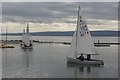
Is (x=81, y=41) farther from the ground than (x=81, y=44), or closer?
farther from the ground

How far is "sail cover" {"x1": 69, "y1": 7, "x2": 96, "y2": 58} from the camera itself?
4668 cm

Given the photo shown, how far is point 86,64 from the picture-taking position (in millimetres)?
45438

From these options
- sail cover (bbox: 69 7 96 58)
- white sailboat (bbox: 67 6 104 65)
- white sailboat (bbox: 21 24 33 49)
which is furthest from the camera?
white sailboat (bbox: 21 24 33 49)

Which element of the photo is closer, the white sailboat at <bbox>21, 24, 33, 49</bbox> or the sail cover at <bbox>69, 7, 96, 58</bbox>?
the sail cover at <bbox>69, 7, 96, 58</bbox>

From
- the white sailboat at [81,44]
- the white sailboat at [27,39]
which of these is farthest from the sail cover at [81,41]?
the white sailboat at [27,39]

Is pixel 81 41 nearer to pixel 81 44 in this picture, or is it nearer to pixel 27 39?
pixel 81 44

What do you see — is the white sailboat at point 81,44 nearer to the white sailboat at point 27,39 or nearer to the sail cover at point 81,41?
the sail cover at point 81,41

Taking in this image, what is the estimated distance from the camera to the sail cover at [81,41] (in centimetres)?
4668

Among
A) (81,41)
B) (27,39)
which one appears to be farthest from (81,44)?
(27,39)

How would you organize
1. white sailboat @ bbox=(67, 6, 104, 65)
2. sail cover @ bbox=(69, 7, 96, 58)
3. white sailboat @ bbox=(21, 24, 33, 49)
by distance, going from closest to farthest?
1. white sailboat @ bbox=(67, 6, 104, 65)
2. sail cover @ bbox=(69, 7, 96, 58)
3. white sailboat @ bbox=(21, 24, 33, 49)

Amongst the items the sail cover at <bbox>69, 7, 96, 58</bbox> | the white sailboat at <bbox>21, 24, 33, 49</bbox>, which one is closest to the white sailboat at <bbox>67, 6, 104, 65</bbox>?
the sail cover at <bbox>69, 7, 96, 58</bbox>

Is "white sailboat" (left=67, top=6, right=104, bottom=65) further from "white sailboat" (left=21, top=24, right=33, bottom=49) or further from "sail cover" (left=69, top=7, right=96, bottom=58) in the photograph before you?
"white sailboat" (left=21, top=24, right=33, bottom=49)

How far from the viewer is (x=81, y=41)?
47.4 metres

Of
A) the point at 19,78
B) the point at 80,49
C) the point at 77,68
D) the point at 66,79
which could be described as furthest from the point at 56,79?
the point at 80,49
